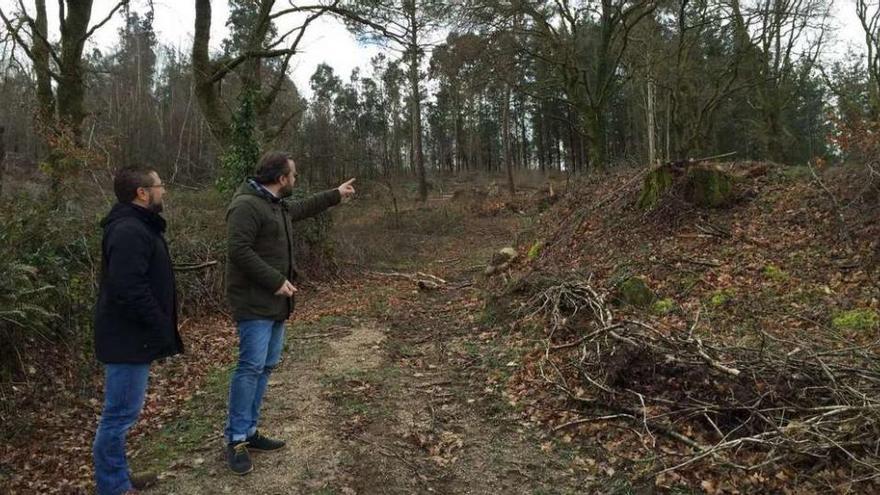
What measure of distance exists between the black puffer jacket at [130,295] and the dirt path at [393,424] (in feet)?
3.38

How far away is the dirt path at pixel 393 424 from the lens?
3.79m

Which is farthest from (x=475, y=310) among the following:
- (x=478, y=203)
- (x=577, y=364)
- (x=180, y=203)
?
(x=478, y=203)

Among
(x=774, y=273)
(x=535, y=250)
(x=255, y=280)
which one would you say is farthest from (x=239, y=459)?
(x=535, y=250)

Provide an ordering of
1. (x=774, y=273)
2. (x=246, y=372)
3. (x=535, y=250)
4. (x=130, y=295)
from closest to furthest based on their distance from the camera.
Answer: (x=130, y=295)
(x=246, y=372)
(x=774, y=273)
(x=535, y=250)

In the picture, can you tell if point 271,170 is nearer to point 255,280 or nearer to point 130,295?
point 255,280

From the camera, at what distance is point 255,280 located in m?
3.70

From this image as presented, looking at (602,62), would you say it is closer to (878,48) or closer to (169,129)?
(878,48)

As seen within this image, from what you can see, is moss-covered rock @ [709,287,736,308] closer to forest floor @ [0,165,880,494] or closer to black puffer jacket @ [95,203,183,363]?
forest floor @ [0,165,880,494]

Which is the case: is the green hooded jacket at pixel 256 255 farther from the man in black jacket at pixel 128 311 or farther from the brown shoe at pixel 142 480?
the brown shoe at pixel 142 480

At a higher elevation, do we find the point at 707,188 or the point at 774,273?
the point at 707,188

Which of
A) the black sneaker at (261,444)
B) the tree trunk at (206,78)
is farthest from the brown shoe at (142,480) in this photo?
the tree trunk at (206,78)

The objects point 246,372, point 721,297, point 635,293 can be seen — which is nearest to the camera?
point 246,372

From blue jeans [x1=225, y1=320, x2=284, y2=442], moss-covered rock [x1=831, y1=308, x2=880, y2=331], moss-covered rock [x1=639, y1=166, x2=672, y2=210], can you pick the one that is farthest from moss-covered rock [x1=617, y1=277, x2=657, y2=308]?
blue jeans [x1=225, y1=320, x2=284, y2=442]

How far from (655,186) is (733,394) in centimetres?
660
